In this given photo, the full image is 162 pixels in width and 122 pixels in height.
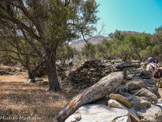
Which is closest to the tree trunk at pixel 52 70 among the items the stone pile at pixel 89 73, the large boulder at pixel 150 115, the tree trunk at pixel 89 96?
the stone pile at pixel 89 73

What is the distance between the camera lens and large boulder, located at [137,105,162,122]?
11.8 feet

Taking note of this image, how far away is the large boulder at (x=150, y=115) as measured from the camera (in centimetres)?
360

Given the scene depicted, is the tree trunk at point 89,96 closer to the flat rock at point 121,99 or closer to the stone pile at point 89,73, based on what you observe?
the flat rock at point 121,99

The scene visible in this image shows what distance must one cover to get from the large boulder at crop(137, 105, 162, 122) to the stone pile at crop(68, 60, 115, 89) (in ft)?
22.5

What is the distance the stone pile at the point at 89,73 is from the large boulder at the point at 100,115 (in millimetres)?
7686

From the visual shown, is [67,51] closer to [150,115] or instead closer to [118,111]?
[150,115]

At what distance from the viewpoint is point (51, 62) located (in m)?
8.89

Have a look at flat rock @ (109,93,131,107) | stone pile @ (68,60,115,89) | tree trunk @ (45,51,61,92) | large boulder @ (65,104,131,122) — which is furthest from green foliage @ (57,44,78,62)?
large boulder @ (65,104,131,122)

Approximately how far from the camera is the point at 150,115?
372 centimetres

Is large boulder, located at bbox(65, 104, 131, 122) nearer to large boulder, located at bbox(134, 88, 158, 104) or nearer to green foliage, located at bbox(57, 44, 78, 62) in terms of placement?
large boulder, located at bbox(134, 88, 158, 104)

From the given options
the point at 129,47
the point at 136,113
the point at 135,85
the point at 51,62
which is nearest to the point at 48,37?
the point at 51,62

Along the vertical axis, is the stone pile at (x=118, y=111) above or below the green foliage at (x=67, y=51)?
below

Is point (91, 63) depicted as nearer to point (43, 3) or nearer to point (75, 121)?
point (43, 3)

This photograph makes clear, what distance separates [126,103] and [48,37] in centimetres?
546
